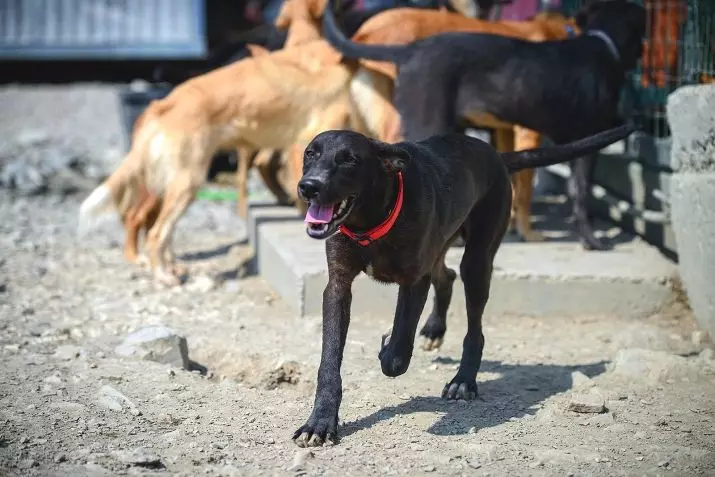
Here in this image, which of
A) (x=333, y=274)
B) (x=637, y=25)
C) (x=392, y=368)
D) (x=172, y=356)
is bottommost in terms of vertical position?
(x=172, y=356)

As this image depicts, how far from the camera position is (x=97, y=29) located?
15617 millimetres

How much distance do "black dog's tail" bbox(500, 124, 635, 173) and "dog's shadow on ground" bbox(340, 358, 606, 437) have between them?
1.08 metres

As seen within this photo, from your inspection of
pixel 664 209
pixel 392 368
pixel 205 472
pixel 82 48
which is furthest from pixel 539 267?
pixel 82 48

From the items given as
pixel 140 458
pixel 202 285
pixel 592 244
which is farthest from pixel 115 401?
pixel 592 244

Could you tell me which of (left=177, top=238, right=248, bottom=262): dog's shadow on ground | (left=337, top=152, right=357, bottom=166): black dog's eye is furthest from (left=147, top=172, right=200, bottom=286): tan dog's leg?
(left=337, top=152, right=357, bottom=166): black dog's eye

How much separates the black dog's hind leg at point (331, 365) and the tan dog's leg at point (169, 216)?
3.65 meters

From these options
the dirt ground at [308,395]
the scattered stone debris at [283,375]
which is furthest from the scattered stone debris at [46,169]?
the scattered stone debris at [283,375]

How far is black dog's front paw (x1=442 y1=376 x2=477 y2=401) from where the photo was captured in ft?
15.5

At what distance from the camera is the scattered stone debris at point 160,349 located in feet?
17.1

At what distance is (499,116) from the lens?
23.7ft

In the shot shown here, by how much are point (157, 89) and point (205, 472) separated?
962 cm

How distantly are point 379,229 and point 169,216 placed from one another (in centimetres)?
397

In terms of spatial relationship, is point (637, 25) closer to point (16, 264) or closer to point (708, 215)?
point (708, 215)

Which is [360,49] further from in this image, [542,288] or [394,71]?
[542,288]
